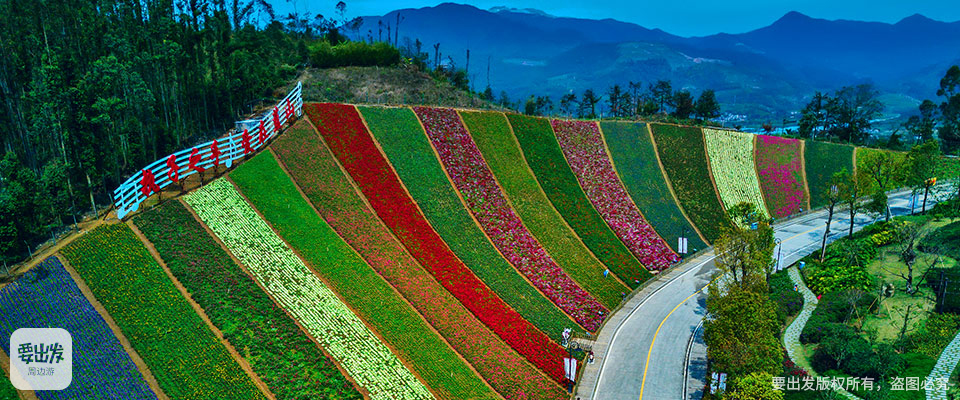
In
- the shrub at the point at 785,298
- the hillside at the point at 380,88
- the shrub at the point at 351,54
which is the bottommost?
the shrub at the point at 785,298

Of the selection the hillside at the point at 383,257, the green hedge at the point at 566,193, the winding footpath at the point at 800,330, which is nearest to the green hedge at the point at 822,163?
the hillside at the point at 383,257

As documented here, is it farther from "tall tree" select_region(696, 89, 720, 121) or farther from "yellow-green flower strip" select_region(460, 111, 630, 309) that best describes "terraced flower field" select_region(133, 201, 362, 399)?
"tall tree" select_region(696, 89, 720, 121)

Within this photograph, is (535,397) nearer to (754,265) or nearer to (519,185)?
(754,265)

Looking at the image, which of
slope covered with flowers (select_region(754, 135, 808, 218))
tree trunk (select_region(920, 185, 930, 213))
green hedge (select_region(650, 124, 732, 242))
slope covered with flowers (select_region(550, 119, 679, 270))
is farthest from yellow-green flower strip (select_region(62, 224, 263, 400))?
tree trunk (select_region(920, 185, 930, 213))

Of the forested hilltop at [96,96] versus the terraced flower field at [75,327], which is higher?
the forested hilltop at [96,96]

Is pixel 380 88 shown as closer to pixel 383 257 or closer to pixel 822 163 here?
pixel 383 257

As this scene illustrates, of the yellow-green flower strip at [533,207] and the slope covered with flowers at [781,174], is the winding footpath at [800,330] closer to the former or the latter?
the yellow-green flower strip at [533,207]

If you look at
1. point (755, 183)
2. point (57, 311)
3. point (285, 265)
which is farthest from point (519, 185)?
point (57, 311)
